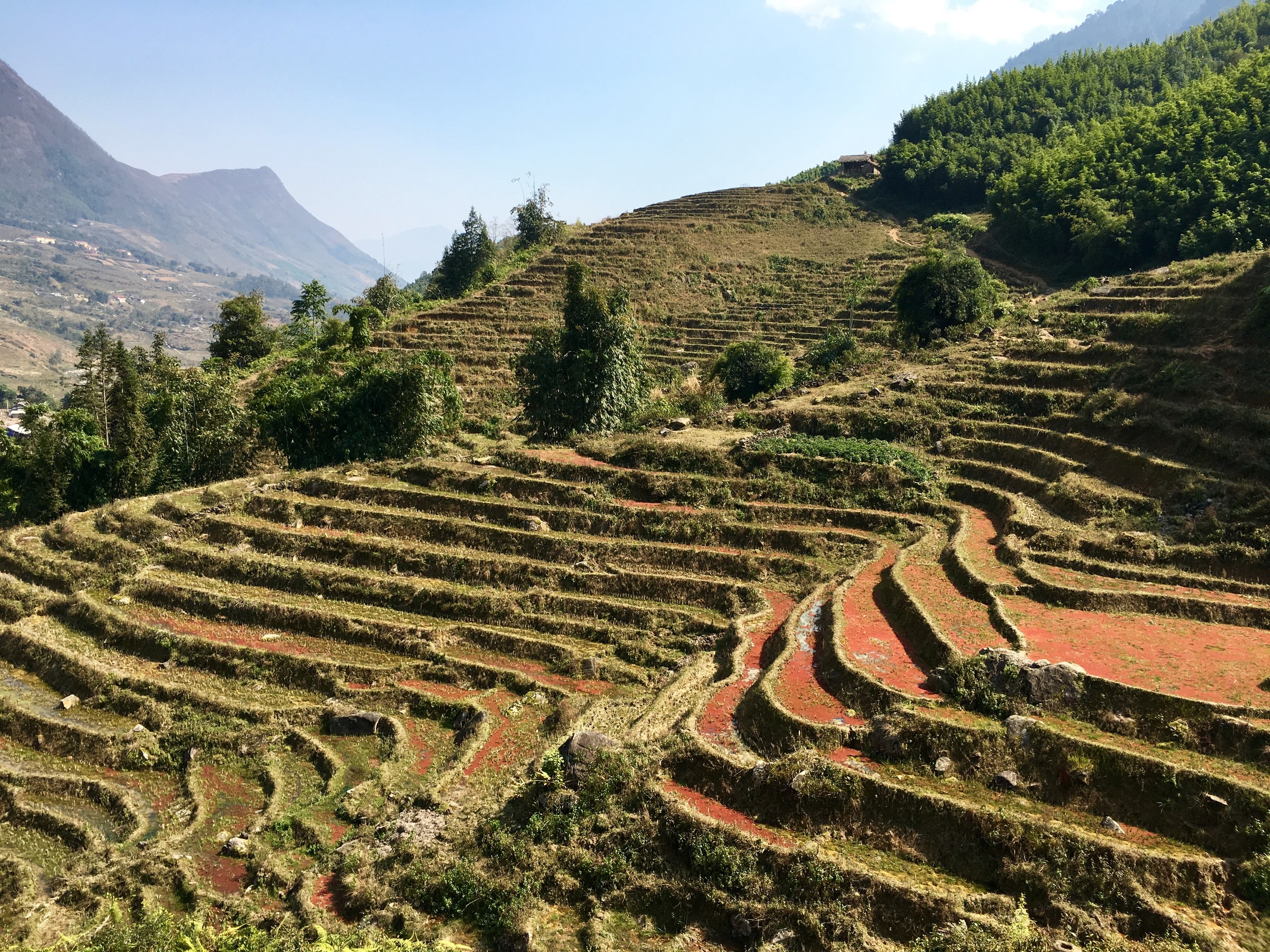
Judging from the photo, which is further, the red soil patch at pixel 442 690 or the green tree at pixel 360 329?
the green tree at pixel 360 329

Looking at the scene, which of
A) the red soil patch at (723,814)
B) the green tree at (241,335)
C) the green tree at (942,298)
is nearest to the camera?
the red soil patch at (723,814)

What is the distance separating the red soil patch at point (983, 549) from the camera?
1670 cm

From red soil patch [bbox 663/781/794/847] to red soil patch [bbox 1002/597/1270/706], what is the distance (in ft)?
18.0

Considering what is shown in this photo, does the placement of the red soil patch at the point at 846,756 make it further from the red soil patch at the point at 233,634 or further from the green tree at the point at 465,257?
the green tree at the point at 465,257

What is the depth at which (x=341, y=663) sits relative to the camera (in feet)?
58.4

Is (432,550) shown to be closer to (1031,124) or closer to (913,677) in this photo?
(913,677)

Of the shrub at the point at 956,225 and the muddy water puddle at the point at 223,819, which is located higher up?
the shrub at the point at 956,225

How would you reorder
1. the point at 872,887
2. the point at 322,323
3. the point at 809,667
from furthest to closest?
1. the point at 322,323
2. the point at 809,667
3. the point at 872,887

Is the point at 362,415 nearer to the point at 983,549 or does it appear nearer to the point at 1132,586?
the point at 983,549

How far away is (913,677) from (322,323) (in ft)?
162

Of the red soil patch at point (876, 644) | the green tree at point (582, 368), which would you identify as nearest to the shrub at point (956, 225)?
the green tree at point (582, 368)

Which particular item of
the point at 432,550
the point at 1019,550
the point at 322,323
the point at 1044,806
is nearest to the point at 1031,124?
the point at 322,323

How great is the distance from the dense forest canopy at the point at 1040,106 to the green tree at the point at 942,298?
98.8 feet

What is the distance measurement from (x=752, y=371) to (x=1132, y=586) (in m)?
19.8
